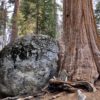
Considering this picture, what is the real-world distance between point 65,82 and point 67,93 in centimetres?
28

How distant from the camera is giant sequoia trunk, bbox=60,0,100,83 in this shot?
20.3ft

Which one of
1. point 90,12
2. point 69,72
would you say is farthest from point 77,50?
point 90,12

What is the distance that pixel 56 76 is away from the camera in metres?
6.50

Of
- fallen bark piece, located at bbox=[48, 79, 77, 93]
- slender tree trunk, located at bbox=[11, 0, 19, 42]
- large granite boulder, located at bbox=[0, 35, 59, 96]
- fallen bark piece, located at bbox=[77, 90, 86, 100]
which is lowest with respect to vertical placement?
fallen bark piece, located at bbox=[77, 90, 86, 100]

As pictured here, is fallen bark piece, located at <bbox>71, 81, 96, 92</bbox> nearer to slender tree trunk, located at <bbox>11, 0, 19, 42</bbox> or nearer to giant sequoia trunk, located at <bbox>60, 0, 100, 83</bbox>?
giant sequoia trunk, located at <bbox>60, 0, 100, 83</bbox>

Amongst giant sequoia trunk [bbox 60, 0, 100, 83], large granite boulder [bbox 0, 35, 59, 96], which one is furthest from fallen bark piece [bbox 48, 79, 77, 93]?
large granite boulder [bbox 0, 35, 59, 96]

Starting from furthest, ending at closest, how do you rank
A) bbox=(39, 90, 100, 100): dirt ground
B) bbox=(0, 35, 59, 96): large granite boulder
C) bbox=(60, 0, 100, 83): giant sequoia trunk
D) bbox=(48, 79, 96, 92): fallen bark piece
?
1. bbox=(0, 35, 59, 96): large granite boulder
2. bbox=(60, 0, 100, 83): giant sequoia trunk
3. bbox=(48, 79, 96, 92): fallen bark piece
4. bbox=(39, 90, 100, 100): dirt ground

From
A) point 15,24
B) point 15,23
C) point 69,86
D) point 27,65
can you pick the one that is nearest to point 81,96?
point 69,86

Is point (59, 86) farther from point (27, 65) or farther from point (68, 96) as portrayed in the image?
point (27, 65)

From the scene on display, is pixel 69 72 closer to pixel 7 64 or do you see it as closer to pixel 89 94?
pixel 89 94

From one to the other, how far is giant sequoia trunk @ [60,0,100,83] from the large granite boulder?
368 mm

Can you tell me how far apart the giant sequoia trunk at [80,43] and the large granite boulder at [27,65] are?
1.21ft

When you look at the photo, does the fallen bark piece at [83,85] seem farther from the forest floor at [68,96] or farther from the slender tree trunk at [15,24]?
the slender tree trunk at [15,24]

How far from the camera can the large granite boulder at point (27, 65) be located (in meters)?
6.39
